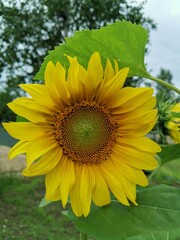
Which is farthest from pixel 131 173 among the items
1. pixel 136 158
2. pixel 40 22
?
pixel 40 22

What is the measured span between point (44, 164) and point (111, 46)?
0.50 ft

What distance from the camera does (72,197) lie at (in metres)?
0.54

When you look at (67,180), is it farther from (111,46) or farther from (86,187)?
(111,46)

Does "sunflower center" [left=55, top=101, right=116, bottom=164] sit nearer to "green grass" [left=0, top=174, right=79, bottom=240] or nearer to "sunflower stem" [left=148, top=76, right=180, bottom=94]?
"sunflower stem" [left=148, top=76, right=180, bottom=94]

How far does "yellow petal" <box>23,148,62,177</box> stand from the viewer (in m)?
0.52

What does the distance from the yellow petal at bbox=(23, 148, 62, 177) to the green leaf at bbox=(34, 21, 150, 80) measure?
0.09m

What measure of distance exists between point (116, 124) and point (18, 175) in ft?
24.2

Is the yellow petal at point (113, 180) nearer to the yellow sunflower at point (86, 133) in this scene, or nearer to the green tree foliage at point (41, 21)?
the yellow sunflower at point (86, 133)

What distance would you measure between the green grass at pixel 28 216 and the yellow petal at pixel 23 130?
4.27 metres

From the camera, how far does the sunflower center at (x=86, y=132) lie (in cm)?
57

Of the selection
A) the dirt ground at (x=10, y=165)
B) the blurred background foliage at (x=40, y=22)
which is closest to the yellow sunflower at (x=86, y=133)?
the dirt ground at (x=10, y=165)

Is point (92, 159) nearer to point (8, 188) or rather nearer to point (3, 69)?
point (8, 188)

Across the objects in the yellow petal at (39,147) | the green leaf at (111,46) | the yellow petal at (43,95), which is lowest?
the yellow petal at (39,147)

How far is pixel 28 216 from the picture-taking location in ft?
18.5
